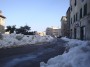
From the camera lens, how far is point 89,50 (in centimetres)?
1091

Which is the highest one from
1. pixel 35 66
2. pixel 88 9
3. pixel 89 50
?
pixel 88 9

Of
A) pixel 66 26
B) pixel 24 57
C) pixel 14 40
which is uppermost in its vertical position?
pixel 66 26

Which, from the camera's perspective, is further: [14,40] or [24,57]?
[14,40]

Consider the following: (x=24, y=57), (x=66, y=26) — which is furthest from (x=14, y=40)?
(x=66, y=26)

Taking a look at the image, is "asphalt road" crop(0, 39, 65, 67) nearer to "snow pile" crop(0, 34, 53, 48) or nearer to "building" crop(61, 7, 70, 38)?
"snow pile" crop(0, 34, 53, 48)

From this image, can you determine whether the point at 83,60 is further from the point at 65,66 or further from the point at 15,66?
the point at 15,66

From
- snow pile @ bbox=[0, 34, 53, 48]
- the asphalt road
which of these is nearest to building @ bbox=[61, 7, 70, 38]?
snow pile @ bbox=[0, 34, 53, 48]

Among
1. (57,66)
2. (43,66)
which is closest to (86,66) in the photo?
(57,66)

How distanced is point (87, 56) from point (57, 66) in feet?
4.59

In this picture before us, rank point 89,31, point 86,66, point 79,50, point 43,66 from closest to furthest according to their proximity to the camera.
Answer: point 86,66
point 43,66
point 79,50
point 89,31

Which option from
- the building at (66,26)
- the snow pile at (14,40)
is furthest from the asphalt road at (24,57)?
the building at (66,26)

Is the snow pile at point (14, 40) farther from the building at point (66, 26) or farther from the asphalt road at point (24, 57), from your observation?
the building at point (66, 26)

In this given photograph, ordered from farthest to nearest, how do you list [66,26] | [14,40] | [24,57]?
[66,26], [14,40], [24,57]

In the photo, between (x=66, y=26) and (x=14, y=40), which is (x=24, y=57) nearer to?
(x=14, y=40)
